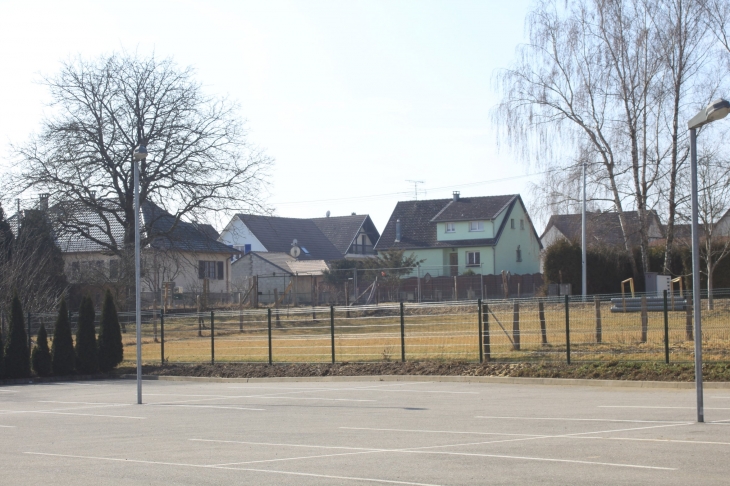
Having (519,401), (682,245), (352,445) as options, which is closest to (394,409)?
(519,401)

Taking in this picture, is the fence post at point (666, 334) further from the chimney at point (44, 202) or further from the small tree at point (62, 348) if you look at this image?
the chimney at point (44, 202)

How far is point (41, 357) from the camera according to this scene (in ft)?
87.9

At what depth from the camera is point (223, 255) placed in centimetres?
6969

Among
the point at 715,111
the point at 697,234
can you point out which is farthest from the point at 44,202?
the point at 715,111

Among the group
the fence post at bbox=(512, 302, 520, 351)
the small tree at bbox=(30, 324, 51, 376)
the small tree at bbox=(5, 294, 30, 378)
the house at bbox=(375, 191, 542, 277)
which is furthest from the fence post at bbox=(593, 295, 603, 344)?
the house at bbox=(375, 191, 542, 277)

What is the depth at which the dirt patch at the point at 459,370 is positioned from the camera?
18094 mm

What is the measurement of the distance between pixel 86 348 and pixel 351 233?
68.2 metres

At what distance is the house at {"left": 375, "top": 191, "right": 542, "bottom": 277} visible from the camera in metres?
A: 70.9

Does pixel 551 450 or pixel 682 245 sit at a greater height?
pixel 682 245

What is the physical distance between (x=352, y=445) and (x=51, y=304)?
3165cm

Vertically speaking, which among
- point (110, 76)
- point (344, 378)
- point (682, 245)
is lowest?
point (344, 378)

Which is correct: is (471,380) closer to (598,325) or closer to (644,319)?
(598,325)

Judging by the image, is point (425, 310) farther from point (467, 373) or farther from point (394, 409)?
point (394, 409)

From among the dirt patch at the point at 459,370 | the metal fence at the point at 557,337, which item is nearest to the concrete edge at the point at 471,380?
the dirt patch at the point at 459,370
